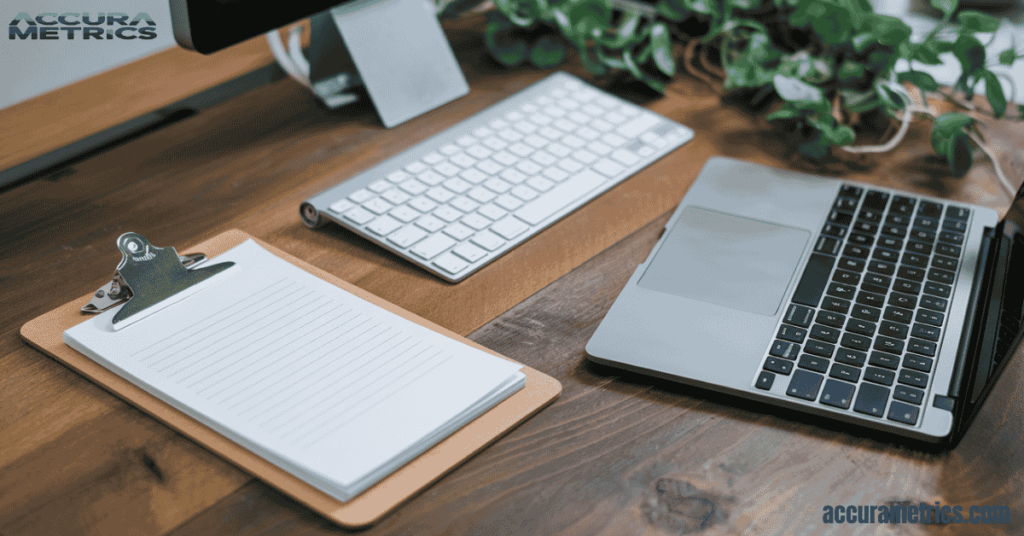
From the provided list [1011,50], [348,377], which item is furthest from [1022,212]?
[348,377]

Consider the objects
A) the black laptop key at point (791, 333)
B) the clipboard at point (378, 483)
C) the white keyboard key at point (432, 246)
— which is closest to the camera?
the clipboard at point (378, 483)

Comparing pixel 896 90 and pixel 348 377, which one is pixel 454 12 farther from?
pixel 348 377

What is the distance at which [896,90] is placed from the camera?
32.5 inches

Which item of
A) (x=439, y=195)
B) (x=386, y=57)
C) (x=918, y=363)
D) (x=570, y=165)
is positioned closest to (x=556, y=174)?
(x=570, y=165)

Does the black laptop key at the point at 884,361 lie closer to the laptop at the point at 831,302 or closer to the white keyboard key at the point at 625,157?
the laptop at the point at 831,302

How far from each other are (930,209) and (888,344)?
22 cm

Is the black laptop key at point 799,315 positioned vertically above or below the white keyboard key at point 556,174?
below

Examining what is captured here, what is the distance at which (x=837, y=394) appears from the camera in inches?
20.6

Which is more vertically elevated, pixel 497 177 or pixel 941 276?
pixel 497 177

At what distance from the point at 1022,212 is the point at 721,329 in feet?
0.95

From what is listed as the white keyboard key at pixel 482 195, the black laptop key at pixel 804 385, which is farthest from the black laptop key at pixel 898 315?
the white keyboard key at pixel 482 195

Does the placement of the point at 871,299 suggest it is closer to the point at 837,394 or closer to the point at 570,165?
the point at 837,394

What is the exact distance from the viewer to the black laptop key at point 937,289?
0.62m

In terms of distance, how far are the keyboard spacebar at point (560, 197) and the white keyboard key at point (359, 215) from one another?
14cm
